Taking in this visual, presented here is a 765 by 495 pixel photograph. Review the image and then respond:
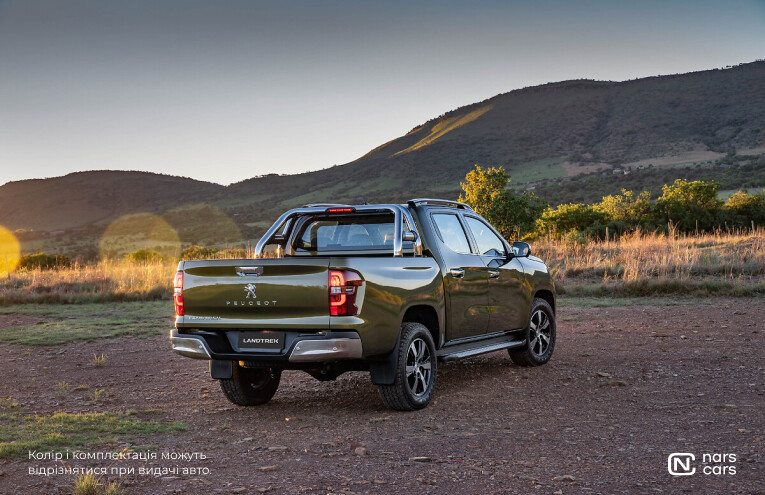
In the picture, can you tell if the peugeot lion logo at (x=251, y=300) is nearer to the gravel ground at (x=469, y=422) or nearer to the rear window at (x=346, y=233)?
the gravel ground at (x=469, y=422)

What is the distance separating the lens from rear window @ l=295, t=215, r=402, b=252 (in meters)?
8.01

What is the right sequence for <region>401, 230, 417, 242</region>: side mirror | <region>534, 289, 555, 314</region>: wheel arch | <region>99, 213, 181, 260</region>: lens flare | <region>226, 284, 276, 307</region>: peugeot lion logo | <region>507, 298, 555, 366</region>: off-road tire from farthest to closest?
1. <region>99, 213, 181, 260</region>: lens flare
2. <region>534, 289, 555, 314</region>: wheel arch
3. <region>507, 298, 555, 366</region>: off-road tire
4. <region>401, 230, 417, 242</region>: side mirror
5. <region>226, 284, 276, 307</region>: peugeot lion logo

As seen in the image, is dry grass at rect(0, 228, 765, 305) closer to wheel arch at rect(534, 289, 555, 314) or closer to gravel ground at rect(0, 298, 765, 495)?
gravel ground at rect(0, 298, 765, 495)

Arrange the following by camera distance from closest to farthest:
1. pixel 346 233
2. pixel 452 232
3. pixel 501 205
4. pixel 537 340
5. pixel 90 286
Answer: pixel 346 233 → pixel 452 232 → pixel 537 340 → pixel 90 286 → pixel 501 205

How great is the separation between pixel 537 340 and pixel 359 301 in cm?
394

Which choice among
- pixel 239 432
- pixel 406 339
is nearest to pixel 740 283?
pixel 406 339

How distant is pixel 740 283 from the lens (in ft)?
58.5

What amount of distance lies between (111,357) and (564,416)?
23.9 ft

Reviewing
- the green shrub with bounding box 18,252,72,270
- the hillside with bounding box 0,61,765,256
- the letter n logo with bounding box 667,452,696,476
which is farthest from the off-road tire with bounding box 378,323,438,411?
the hillside with bounding box 0,61,765,256

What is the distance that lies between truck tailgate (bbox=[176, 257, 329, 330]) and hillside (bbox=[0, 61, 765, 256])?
268 ft

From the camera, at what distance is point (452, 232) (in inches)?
332

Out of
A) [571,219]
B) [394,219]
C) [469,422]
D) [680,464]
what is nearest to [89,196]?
[571,219]

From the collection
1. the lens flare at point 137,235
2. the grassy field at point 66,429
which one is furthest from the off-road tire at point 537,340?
the lens flare at point 137,235

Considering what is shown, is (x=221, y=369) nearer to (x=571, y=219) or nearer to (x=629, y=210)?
(x=571, y=219)
